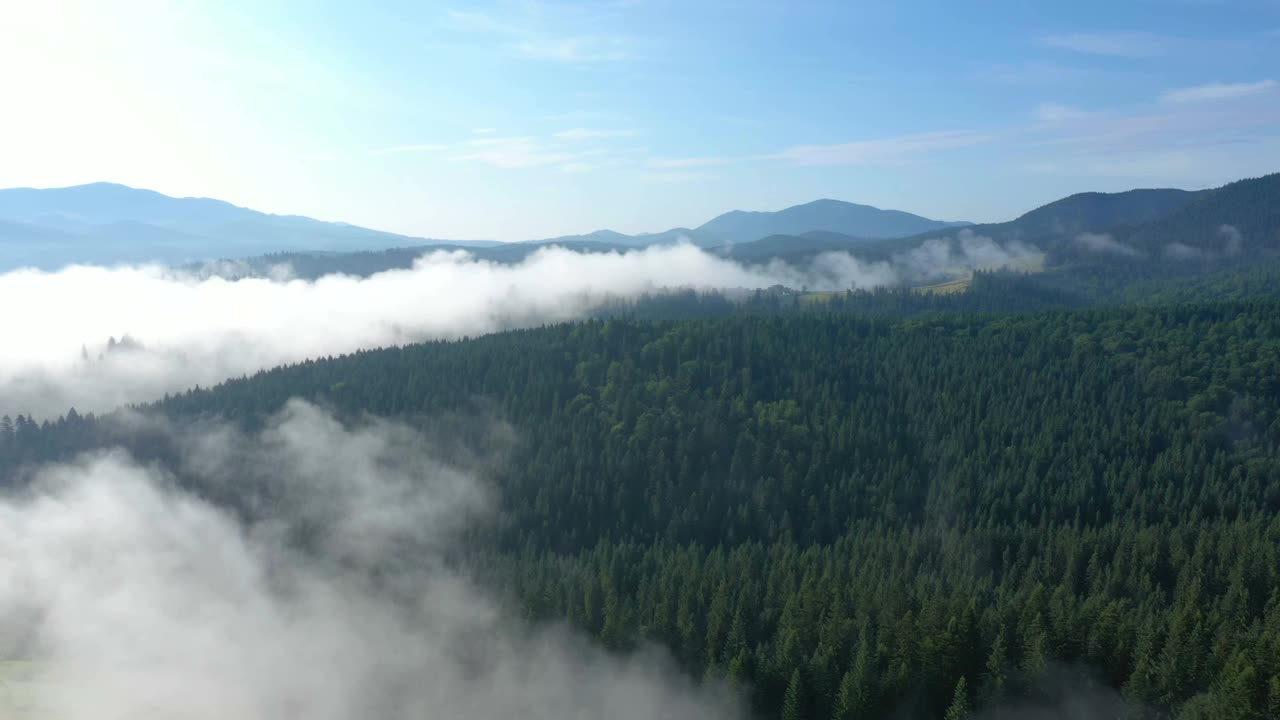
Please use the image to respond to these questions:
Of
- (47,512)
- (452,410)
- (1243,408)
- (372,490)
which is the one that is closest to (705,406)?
(452,410)

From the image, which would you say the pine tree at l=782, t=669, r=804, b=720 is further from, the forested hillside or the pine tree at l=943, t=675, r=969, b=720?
the pine tree at l=943, t=675, r=969, b=720

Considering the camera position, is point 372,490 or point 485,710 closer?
point 485,710

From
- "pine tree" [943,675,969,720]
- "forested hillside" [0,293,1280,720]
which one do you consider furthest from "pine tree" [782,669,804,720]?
"pine tree" [943,675,969,720]

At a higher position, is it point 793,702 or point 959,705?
point 959,705

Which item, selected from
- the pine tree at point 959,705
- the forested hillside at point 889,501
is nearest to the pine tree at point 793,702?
the forested hillside at point 889,501

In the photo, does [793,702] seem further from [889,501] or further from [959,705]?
[889,501]

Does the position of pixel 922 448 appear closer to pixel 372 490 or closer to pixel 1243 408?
pixel 1243 408

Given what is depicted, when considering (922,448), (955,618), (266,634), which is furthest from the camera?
(922,448)

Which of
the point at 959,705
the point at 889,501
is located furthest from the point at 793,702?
the point at 889,501
